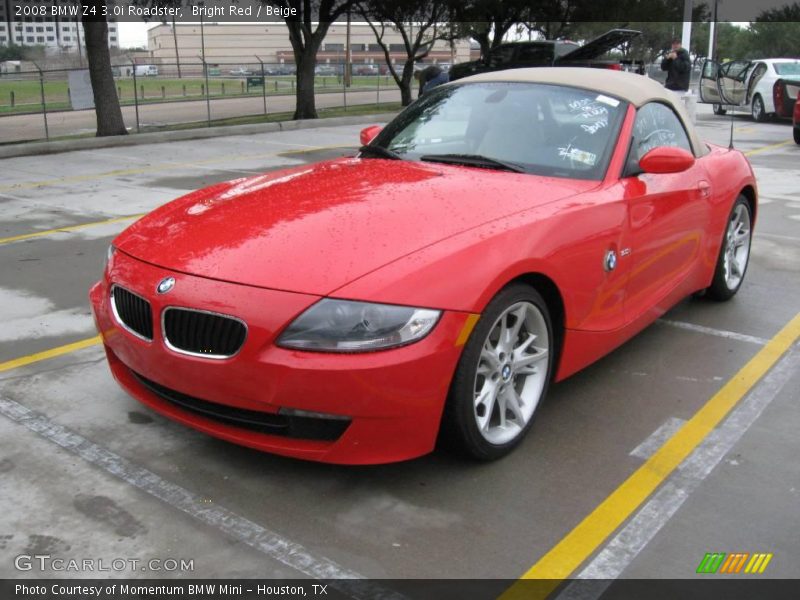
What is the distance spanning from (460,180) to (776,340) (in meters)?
2.41

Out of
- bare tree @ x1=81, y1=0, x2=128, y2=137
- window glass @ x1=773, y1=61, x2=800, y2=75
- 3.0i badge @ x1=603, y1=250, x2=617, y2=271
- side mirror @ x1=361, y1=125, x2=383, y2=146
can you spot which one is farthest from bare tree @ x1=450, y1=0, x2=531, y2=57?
3.0i badge @ x1=603, y1=250, x2=617, y2=271

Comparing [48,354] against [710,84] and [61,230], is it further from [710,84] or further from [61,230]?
[710,84]

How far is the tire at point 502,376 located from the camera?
121 inches

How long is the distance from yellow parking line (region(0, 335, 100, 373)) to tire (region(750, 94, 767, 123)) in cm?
1984

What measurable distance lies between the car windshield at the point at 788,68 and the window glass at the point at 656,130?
58.3ft

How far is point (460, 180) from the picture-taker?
12.7 feet

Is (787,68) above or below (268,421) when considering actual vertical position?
above

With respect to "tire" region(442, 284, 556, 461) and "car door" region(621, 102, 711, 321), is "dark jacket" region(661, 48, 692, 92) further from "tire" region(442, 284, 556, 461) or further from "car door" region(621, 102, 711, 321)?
"tire" region(442, 284, 556, 461)

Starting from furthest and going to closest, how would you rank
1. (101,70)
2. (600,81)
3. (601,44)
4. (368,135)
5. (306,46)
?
(306,46)
(601,44)
(101,70)
(368,135)
(600,81)

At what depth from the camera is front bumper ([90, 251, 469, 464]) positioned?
2830mm

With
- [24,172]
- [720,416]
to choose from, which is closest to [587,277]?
[720,416]

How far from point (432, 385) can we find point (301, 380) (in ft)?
1.53

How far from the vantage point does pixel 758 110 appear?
2095 centimetres

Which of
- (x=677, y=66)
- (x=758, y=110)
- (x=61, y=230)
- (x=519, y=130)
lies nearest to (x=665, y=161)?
(x=519, y=130)
